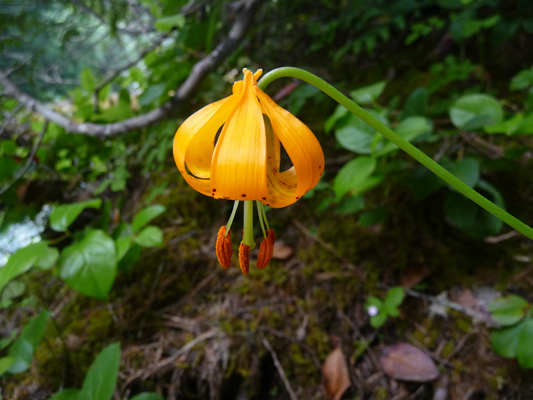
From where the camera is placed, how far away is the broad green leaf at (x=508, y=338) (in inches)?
46.8

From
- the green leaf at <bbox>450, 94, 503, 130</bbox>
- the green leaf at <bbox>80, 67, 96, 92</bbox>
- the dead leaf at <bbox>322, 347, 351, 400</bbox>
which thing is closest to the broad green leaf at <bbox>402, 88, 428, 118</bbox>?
the green leaf at <bbox>450, 94, 503, 130</bbox>

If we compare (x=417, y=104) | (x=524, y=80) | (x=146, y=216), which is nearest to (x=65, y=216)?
(x=146, y=216)

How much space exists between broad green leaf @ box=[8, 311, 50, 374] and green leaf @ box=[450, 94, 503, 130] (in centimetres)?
183

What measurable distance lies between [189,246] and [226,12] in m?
1.76

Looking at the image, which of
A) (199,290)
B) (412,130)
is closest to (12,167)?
(199,290)

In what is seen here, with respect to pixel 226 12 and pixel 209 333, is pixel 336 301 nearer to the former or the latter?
pixel 209 333

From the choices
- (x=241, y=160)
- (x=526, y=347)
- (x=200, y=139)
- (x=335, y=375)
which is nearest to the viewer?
(x=241, y=160)

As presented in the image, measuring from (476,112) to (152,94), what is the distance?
1.55 metres

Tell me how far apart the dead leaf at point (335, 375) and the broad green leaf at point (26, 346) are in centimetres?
112

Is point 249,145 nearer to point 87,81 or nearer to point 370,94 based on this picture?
point 370,94

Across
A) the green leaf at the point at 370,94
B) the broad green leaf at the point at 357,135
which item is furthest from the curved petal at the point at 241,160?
the green leaf at the point at 370,94

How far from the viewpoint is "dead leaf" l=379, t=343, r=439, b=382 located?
1361 mm

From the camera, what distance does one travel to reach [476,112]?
147 centimetres

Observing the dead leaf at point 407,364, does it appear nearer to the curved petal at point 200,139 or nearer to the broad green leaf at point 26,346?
the curved petal at point 200,139
